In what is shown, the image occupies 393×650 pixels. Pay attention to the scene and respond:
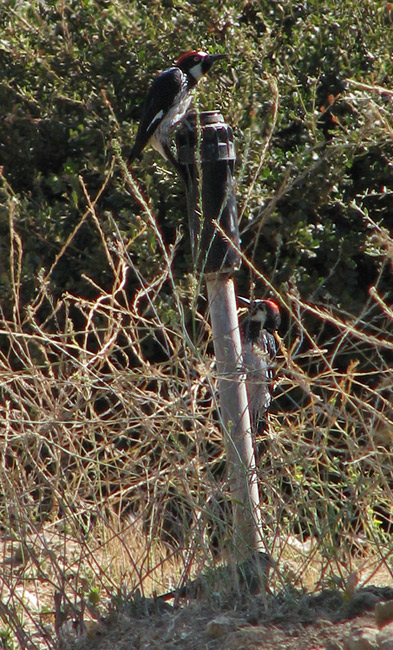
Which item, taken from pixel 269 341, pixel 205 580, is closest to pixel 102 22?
pixel 269 341

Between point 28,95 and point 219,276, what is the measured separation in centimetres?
227

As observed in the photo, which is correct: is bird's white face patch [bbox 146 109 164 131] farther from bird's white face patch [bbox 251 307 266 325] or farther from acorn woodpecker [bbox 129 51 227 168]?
bird's white face patch [bbox 251 307 266 325]

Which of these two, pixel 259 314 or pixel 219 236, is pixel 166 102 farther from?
pixel 219 236

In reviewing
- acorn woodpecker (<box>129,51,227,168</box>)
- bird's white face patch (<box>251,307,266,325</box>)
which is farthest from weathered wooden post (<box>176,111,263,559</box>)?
bird's white face patch (<box>251,307,266,325</box>)

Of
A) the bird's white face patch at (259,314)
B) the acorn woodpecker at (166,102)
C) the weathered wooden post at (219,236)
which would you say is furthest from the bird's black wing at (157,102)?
Answer: the bird's white face patch at (259,314)

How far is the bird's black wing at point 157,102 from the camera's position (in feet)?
13.8

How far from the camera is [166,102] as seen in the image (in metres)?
4.29

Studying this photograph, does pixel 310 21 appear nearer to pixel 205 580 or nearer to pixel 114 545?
pixel 114 545

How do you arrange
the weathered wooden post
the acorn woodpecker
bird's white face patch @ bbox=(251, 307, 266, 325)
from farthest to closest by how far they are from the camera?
bird's white face patch @ bbox=(251, 307, 266, 325) < the acorn woodpecker < the weathered wooden post

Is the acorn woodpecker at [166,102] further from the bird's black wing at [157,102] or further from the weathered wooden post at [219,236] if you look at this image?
the weathered wooden post at [219,236]

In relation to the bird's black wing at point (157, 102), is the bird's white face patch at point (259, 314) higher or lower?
lower

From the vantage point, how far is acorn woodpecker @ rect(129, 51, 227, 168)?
13.8ft

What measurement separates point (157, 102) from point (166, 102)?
1.6 inches

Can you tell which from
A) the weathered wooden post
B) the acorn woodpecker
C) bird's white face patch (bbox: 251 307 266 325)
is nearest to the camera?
the weathered wooden post
